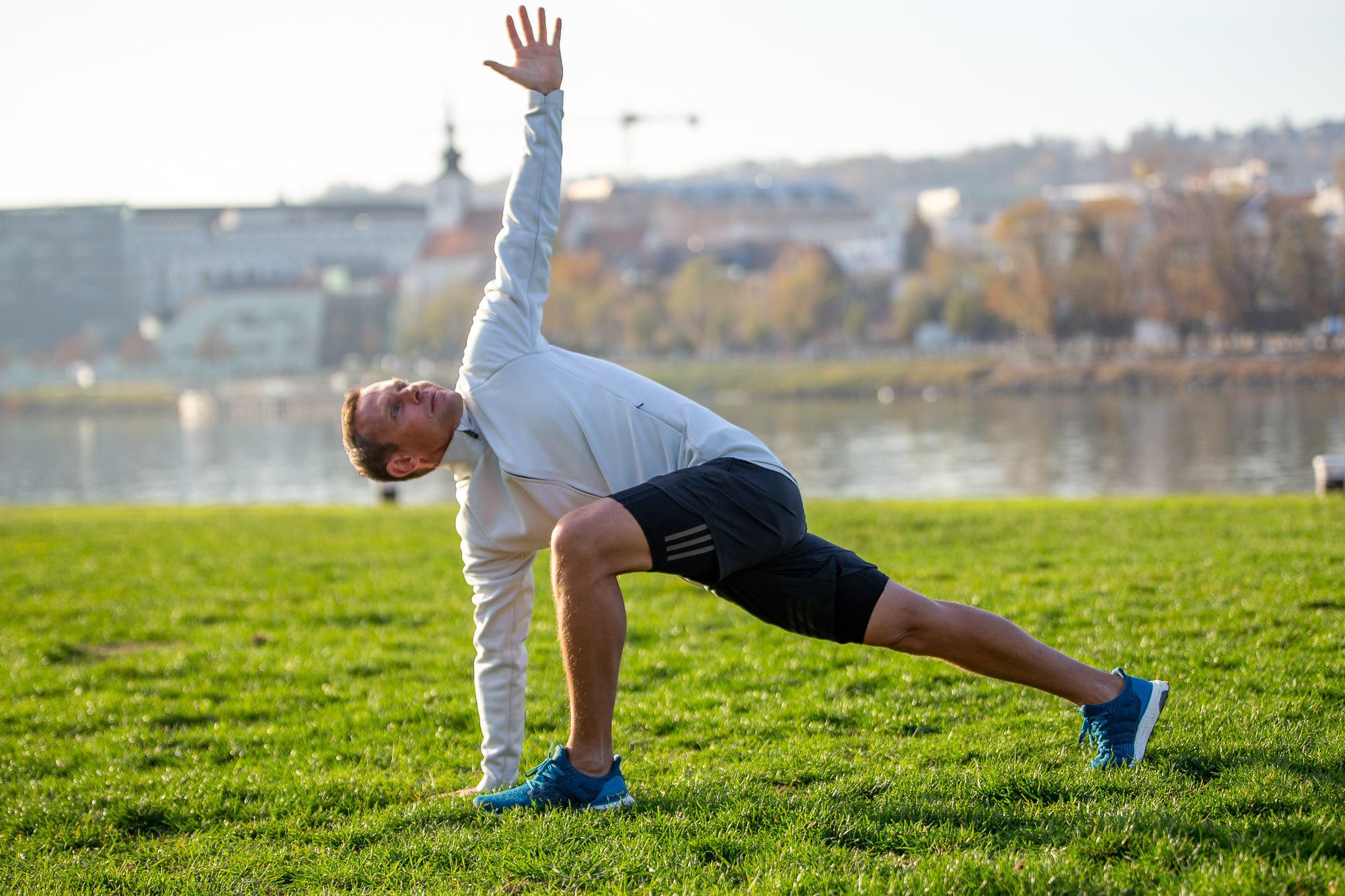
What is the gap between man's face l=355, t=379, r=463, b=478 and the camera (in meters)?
4.04

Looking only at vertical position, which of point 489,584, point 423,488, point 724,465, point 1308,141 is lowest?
point 423,488

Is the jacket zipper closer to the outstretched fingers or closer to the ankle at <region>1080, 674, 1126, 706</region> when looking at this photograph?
the outstretched fingers

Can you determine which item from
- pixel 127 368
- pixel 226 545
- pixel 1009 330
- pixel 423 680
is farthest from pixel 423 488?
pixel 127 368

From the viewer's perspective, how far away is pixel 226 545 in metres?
12.8

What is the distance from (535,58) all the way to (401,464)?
4.35ft

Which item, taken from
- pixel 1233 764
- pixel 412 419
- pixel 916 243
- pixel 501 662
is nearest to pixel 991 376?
pixel 916 243

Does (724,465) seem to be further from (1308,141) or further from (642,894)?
(1308,141)

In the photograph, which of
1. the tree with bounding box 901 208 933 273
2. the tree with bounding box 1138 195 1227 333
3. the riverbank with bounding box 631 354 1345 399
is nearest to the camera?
the riverbank with bounding box 631 354 1345 399

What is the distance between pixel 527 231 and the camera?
4156 mm

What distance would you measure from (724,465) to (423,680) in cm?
286

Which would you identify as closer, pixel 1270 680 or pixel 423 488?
pixel 1270 680

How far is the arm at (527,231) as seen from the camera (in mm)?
4098

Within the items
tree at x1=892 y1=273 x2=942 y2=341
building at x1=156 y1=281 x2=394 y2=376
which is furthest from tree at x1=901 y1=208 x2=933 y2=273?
building at x1=156 y1=281 x2=394 y2=376

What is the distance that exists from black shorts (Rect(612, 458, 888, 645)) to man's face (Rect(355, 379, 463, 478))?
0.59m
